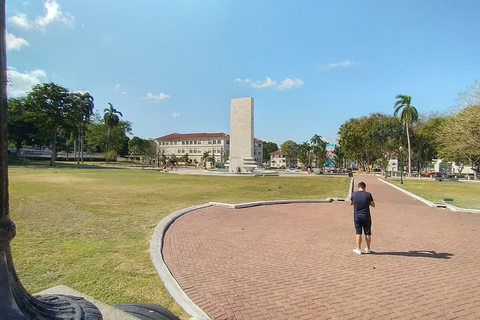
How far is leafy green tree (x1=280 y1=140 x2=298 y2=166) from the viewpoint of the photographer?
112 m

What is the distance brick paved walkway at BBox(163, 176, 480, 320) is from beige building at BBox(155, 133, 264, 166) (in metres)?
81.5

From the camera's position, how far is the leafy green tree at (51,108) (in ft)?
143

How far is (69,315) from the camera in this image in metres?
1.69

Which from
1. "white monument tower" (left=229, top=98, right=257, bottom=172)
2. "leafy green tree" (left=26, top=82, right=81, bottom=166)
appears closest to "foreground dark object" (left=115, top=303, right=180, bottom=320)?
"white monument tower" (left=229, top=98, right=257, bottom=172)

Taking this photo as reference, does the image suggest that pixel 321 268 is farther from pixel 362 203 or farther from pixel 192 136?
pixel 192 136

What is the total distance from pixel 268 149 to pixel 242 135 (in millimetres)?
97391

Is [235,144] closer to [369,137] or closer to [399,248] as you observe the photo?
[369,137]

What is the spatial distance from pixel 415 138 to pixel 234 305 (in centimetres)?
6146

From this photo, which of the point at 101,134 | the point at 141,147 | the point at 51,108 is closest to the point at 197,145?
the point at 141,147

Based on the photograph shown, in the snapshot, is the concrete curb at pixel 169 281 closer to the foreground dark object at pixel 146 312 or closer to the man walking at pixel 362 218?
the foreground dark object at pixel 146 312

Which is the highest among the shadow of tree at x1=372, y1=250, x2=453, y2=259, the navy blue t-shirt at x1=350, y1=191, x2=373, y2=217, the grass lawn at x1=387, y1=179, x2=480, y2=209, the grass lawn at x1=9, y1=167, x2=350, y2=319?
the navy blue t-shirt at x1=350, y1=191, x2=373, y2=217

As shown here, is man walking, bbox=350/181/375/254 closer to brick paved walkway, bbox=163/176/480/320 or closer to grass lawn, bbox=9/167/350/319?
brick paved walkway, bbox=163/176/480/320

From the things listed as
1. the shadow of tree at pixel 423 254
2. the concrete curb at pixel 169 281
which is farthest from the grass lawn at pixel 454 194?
the concrete curb at pixel 169 281

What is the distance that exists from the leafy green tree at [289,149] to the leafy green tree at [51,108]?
81.1m
